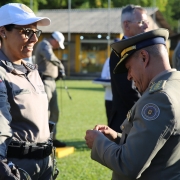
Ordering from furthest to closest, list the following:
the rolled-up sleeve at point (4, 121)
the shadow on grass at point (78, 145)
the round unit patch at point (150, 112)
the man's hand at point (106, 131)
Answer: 1. the shadow on grass at point (78, 145)
2. the man's hand at point (106, 131)
3. the rolled-up sleeve at point (4, 121)
4. the round unit patch at point (150, 112)

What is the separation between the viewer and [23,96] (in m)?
3.28

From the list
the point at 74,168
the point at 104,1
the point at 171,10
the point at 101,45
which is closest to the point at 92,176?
the point at 74,168

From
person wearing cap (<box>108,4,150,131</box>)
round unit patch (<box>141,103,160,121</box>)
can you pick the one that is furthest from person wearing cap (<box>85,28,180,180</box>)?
person wearing cap (<box>108,4,150,131</box>)

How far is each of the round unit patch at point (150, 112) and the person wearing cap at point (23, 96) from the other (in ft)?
3.03

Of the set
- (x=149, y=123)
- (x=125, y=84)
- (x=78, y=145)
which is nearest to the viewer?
(x=149, y=123)

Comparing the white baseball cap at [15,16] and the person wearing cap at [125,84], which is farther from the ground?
the white baseball cap at [15,16]

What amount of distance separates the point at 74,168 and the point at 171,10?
6822 centimetres

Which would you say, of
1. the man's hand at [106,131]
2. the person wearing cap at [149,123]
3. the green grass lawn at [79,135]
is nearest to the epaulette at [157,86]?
the person wearing cap at [149,123]

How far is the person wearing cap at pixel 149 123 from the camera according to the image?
2.57 m

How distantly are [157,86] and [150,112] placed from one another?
162mm

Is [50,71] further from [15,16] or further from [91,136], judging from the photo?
[91,136]

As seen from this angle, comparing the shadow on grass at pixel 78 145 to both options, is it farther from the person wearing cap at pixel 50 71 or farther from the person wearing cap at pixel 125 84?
the person wearing cap at pixel 125 84

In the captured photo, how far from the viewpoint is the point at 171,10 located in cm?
7325

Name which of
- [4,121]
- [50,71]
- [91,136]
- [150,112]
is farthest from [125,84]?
[50,71]
